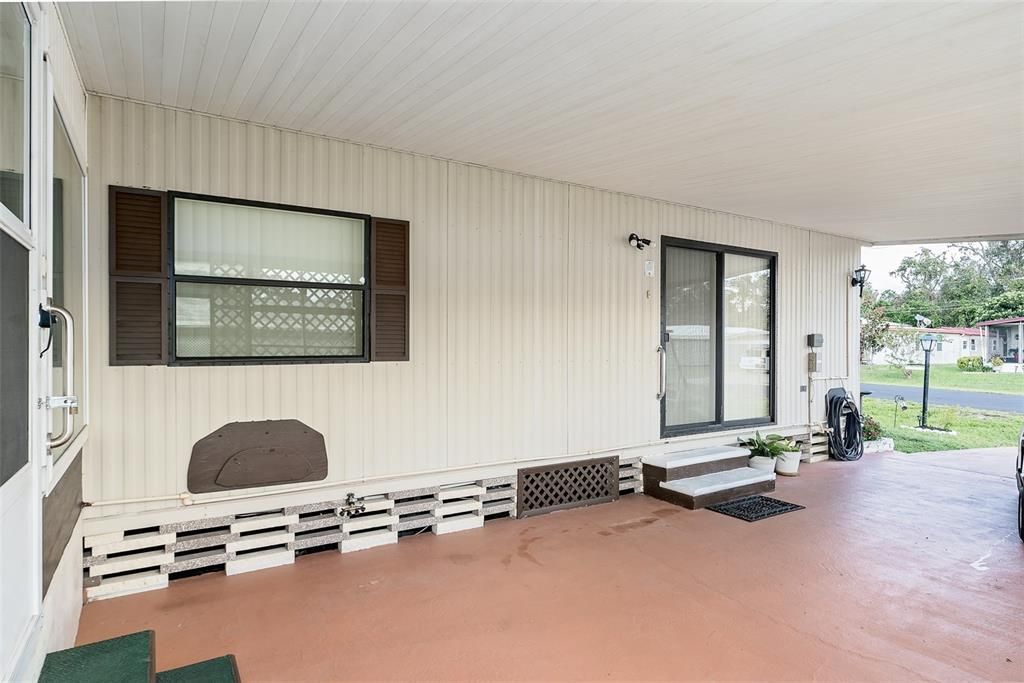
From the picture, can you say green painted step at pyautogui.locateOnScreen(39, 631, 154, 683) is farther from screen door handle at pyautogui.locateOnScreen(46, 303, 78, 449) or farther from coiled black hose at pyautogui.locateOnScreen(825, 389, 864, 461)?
coiled black hose at pyautogui.locateOnScreen(825, 389, 864, 461)

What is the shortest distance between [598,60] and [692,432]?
14.0 ft

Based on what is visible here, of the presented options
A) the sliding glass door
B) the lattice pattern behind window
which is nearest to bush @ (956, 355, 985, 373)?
the sliding glass door

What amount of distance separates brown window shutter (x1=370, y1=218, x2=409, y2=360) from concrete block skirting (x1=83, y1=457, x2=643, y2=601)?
1.08 m

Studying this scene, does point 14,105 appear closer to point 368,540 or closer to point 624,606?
point 368,540

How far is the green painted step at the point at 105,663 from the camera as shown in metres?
1.80

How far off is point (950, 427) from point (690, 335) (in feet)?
26.5

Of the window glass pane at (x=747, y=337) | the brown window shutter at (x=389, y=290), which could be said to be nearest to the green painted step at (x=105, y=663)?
the brown window shutter at (x=389, y=290)

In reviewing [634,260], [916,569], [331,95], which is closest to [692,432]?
[634,260]

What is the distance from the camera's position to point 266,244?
373cm

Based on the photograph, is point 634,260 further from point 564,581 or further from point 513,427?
point 564,581

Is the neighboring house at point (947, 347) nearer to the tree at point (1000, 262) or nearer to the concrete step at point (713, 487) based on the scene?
the tree at point (1000, 262)

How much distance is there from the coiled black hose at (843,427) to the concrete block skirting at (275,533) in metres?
4.91

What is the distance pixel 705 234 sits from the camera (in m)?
6.09

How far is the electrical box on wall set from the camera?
23.6ft
